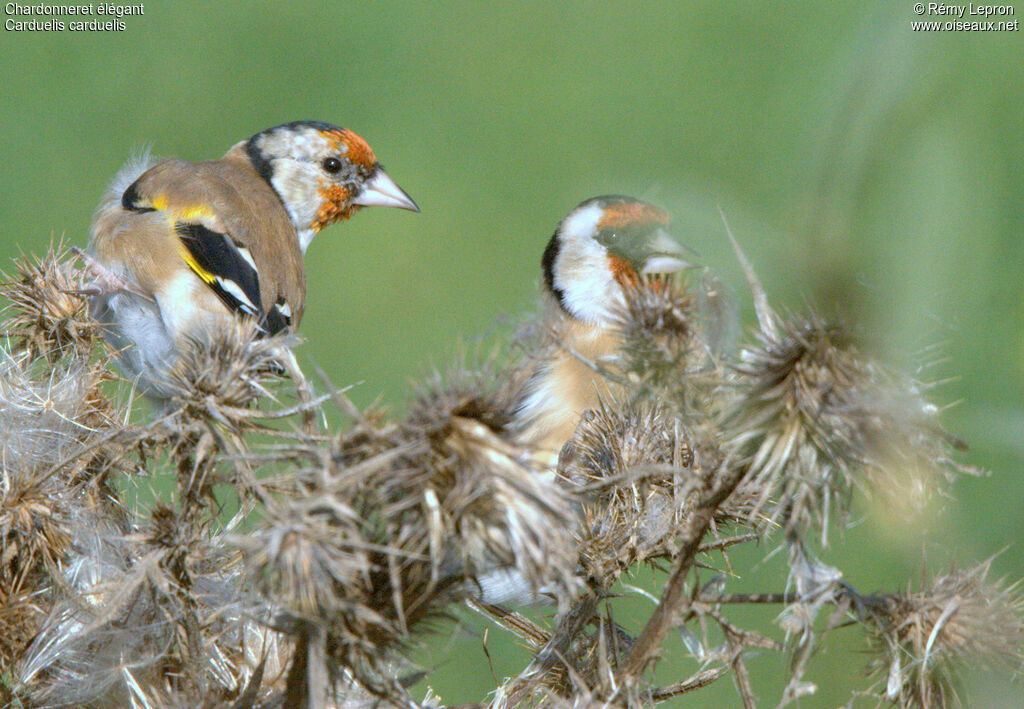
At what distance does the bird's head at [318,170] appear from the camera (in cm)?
300

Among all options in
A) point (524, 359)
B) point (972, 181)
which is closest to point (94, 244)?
point (524, 359)

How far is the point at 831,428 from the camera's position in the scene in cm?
96

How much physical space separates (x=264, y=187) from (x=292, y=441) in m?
1.93

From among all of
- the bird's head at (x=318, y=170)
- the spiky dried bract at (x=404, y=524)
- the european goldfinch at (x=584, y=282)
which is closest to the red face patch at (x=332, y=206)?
the bird's head at (x=318, y=170)

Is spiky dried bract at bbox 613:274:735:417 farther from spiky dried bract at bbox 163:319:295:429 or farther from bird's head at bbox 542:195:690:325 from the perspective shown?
bird's head at bbox 542:195:690:325

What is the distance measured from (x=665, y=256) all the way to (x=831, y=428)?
0.57 m

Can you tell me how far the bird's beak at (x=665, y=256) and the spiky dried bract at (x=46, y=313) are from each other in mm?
841

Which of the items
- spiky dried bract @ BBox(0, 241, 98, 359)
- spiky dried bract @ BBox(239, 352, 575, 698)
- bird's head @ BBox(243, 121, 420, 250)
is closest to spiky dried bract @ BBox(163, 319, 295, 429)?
spiky dried bract @ BBox(239, 352, 575, 698)

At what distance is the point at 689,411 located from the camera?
1071 mm

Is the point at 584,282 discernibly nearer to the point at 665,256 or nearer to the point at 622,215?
the point at 622,215

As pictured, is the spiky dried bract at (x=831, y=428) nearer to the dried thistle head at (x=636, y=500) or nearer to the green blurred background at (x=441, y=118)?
the dried thistle head at (x=636, y=500)

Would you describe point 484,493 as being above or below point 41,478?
above

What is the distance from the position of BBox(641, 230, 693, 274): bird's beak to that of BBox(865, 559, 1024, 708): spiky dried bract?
393mm

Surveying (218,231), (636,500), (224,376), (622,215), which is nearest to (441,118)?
(218,231)
